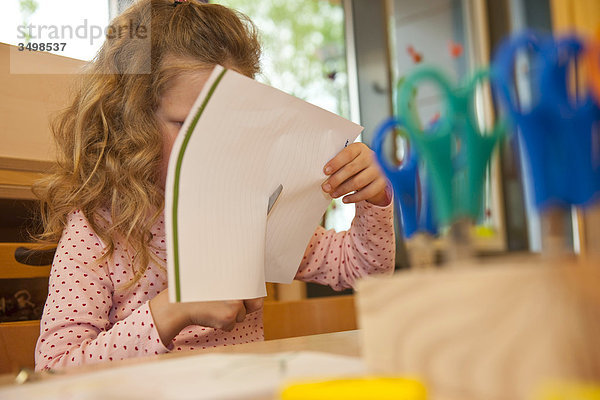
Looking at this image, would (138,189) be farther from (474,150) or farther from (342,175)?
(474,150)

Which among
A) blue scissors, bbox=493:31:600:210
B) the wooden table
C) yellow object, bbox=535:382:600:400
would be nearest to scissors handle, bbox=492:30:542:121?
blue scissors, bbox=493:31:600:210

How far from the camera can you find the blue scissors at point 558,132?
26 centimetres

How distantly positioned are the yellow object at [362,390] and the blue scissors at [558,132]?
0.31ft

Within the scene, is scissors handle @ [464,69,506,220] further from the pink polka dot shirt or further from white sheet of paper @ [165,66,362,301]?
the pink polka dot shirt

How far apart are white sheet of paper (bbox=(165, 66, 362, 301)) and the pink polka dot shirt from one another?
0.49 feet

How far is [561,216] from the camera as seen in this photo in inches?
10.4

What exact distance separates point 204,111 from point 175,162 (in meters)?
0.05

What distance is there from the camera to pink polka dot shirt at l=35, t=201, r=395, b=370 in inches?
25.3

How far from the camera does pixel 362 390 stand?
25cm

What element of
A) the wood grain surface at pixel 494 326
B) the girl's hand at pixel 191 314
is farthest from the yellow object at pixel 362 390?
the girl's hand at pixel 191 314

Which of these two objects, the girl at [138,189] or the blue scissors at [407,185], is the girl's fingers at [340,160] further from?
the blue scissors at [407,185]

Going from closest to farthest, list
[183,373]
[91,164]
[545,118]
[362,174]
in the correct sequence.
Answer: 1. [545,118]
2. [183,373]
3. [362,174]
4. [91,164]

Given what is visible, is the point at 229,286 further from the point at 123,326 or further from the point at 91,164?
the point at 91,164

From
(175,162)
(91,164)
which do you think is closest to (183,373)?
(175,162)
